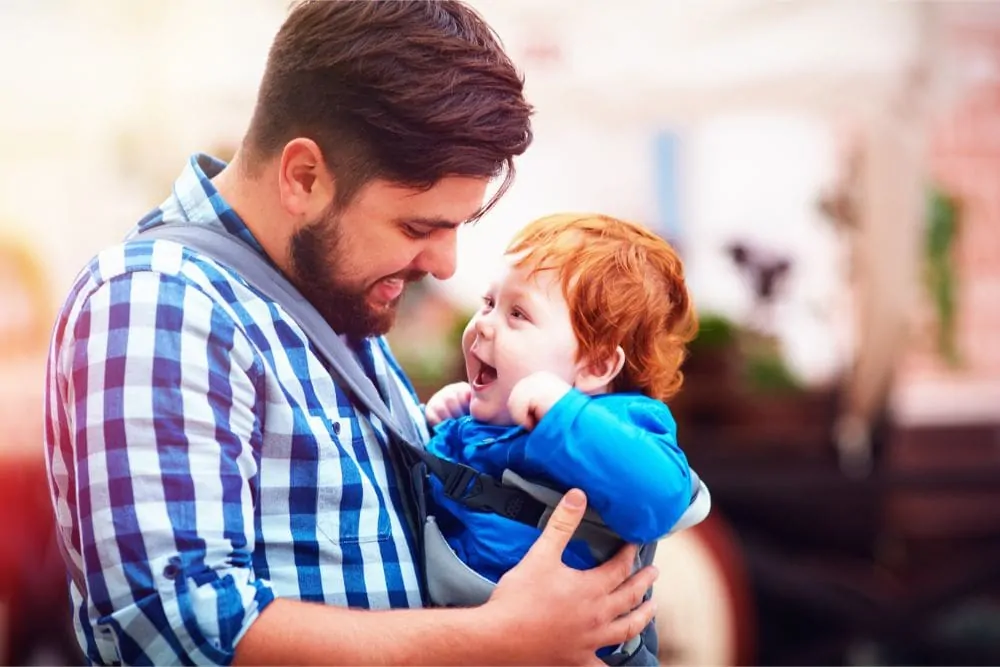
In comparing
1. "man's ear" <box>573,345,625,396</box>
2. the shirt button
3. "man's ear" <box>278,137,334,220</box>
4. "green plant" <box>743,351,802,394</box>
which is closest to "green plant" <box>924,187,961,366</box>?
"green plant" <box>743,351,802,394</box>

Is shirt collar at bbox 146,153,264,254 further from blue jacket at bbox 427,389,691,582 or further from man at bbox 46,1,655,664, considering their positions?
blue jacket at bbox 427,389,691,582

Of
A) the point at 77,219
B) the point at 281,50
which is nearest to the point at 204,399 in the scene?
the point at 281,50

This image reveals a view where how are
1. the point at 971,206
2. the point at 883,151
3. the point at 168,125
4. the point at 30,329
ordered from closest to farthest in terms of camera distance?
the point at 168,125 < the point at 883,151 < the point at 30,329 < the point at 971,206

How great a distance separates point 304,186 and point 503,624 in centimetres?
59

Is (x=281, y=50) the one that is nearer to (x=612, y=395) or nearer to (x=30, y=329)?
(x=612, y=395)

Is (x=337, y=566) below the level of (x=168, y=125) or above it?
below

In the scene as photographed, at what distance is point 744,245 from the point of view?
4297 mm

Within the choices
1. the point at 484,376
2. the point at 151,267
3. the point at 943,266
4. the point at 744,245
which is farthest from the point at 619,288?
the point at 943,266

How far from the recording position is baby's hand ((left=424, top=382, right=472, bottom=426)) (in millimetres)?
1774

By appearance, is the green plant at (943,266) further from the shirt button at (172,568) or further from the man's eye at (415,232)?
the shirt button at (172,568)

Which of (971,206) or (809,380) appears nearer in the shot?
(809,380)

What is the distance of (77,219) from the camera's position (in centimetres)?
402

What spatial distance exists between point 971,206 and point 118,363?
431 centimetres

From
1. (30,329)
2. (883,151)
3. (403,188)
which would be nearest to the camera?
(403,188)
